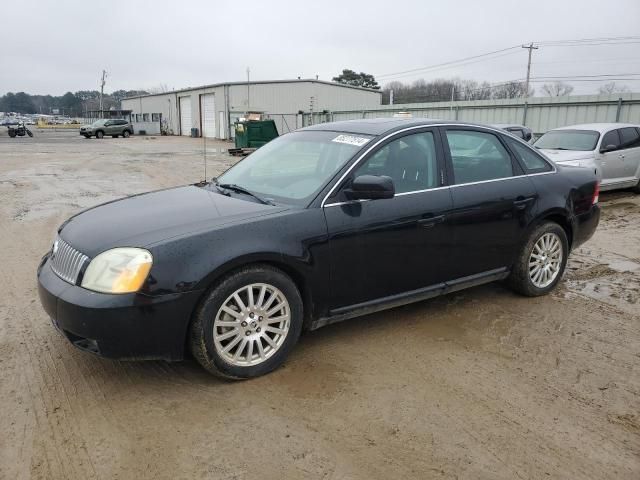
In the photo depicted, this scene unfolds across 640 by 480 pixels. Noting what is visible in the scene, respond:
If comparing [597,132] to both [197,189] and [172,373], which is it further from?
[172,373]

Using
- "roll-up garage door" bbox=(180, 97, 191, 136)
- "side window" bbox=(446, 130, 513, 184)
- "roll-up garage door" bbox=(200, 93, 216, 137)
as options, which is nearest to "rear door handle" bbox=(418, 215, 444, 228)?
"side window" bbox=(446, 130, 513, 184)

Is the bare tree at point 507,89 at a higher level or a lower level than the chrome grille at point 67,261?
higher

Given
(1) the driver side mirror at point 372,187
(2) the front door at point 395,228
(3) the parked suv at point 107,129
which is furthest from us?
(3) the parked suv at point 107,129

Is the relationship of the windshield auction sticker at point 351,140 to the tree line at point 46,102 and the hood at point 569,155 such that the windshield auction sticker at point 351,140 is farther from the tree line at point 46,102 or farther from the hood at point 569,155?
the tree line at point 46,102

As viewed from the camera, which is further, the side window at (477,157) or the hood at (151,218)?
the side window at (477,157)

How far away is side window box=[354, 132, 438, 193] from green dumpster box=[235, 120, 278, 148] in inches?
822

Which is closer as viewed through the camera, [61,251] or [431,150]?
[61,251]

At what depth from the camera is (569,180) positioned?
498 cm

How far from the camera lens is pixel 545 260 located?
4887mm

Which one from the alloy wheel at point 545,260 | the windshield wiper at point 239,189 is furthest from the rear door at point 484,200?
the windshield wiper at point 239,189

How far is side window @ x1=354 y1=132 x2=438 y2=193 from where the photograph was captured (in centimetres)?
388

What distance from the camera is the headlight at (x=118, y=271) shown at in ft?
9.58

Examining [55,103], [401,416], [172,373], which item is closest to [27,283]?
[172,373]

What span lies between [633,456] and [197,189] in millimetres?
3471
